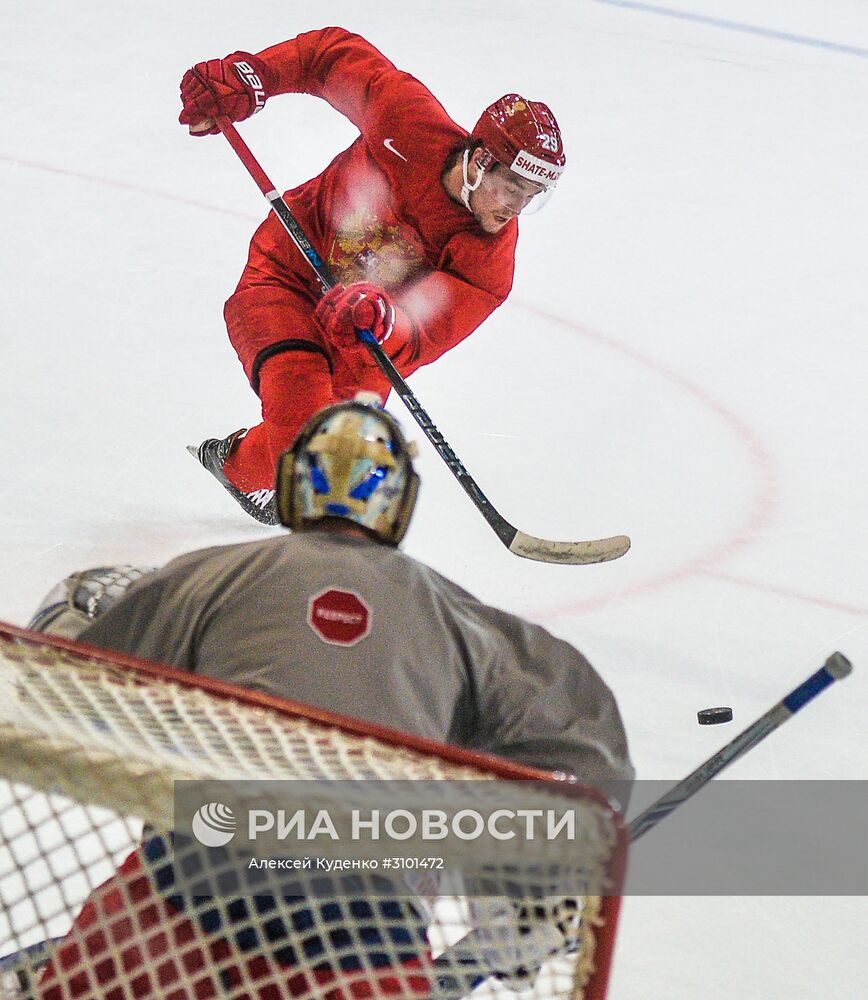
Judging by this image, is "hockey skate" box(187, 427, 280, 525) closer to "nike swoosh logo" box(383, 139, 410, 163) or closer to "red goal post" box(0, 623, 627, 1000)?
"nike swoosh logo" box(383, 139, 410, 163)

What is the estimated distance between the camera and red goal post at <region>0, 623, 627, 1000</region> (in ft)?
3.51

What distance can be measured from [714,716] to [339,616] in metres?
1.08

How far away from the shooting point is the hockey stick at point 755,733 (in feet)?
4.81

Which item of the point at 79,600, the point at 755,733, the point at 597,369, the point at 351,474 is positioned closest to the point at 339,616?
the point at 351,474

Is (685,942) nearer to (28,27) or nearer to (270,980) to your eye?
(270,980)

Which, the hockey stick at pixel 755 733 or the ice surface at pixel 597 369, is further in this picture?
the ice surface at pixel 597 369

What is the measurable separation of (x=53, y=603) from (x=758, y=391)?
8.78 ft

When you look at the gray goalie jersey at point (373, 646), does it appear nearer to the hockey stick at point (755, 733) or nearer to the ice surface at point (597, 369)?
the hockey stick at point (755, 733)

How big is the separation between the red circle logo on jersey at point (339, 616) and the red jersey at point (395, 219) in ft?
5.30

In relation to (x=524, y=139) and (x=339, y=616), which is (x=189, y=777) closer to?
(x=339, y=616)

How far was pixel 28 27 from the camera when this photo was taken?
6277 mm

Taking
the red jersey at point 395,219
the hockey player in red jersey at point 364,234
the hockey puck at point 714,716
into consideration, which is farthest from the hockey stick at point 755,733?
the red jersey at point 395,219

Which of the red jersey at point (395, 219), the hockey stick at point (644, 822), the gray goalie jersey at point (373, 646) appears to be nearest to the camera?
the hockey stick at point (644, 822)

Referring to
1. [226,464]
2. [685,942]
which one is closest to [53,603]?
[685,942]
